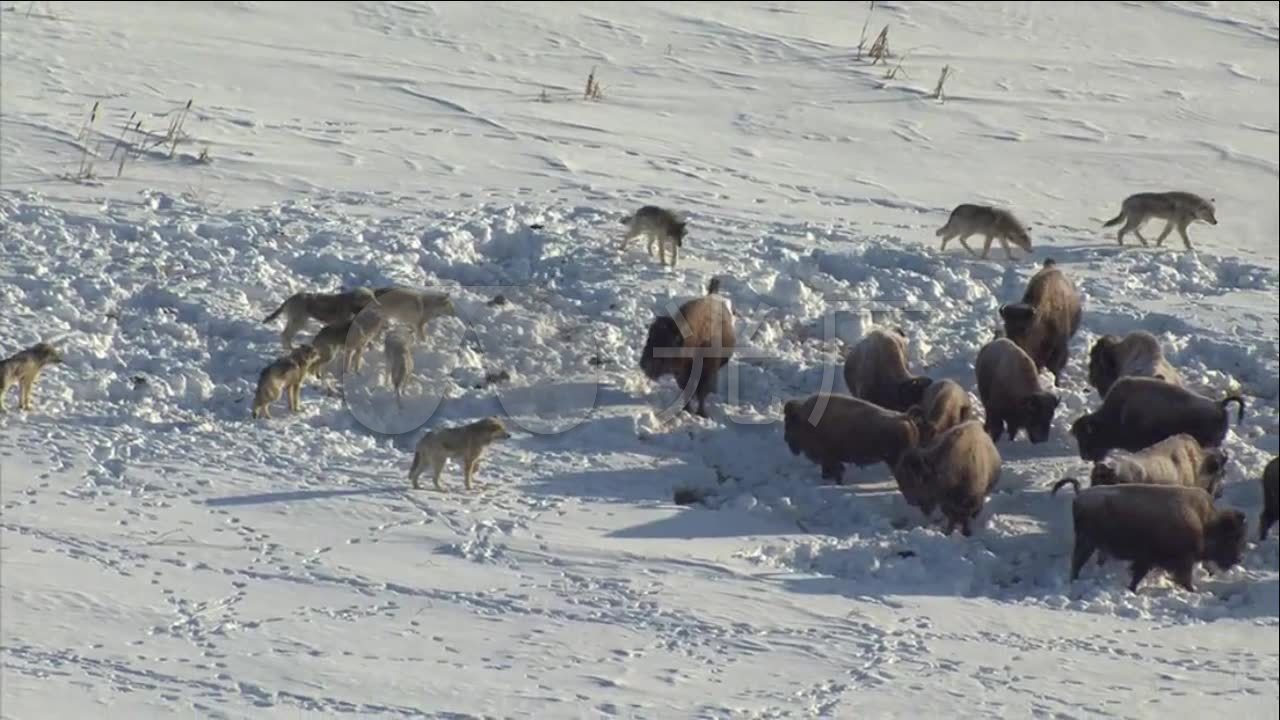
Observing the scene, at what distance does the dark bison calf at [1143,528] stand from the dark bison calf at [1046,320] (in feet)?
9.78

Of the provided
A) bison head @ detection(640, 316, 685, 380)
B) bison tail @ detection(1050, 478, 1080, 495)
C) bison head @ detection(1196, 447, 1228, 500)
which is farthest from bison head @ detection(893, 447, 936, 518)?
bison head @ detection(640, 316, 685, 380)

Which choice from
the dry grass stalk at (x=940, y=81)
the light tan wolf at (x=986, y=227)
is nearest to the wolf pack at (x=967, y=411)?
the light tan wolf at (x=986, y=227)

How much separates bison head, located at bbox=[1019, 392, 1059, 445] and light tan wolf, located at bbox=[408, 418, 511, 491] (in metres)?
3.86

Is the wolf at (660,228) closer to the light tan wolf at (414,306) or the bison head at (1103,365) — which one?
the light tan wolf at (414,306)

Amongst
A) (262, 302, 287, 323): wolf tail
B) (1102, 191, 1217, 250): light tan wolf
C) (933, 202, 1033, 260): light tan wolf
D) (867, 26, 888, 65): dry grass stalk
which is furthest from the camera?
(867, 26, 888, 65): dry grass stalk

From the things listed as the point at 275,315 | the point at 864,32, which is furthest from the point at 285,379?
the point at 864,32

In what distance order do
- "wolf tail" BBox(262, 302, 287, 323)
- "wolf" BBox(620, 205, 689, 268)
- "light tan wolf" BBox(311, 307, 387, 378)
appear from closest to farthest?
"light tan wolf" BBox(311, 307, 387, 378)
"wolf tail" BBox(262, 302, 287, 323)
"wolf" BBox(620, 205, 689, 268)

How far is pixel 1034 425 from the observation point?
16.3 meters

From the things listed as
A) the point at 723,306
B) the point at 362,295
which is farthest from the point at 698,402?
the point at 362,295

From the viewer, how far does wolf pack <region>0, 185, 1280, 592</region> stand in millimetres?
14461

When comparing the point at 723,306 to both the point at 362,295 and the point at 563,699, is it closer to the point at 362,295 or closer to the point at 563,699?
the point at 362,295

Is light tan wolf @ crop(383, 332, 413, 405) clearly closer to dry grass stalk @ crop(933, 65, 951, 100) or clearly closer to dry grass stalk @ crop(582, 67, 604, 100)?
dry grass stalk @ crop(582, 67, 604, 100)

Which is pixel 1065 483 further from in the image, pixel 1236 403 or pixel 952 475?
pixel 1236 403

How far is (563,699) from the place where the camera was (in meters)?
12.2
